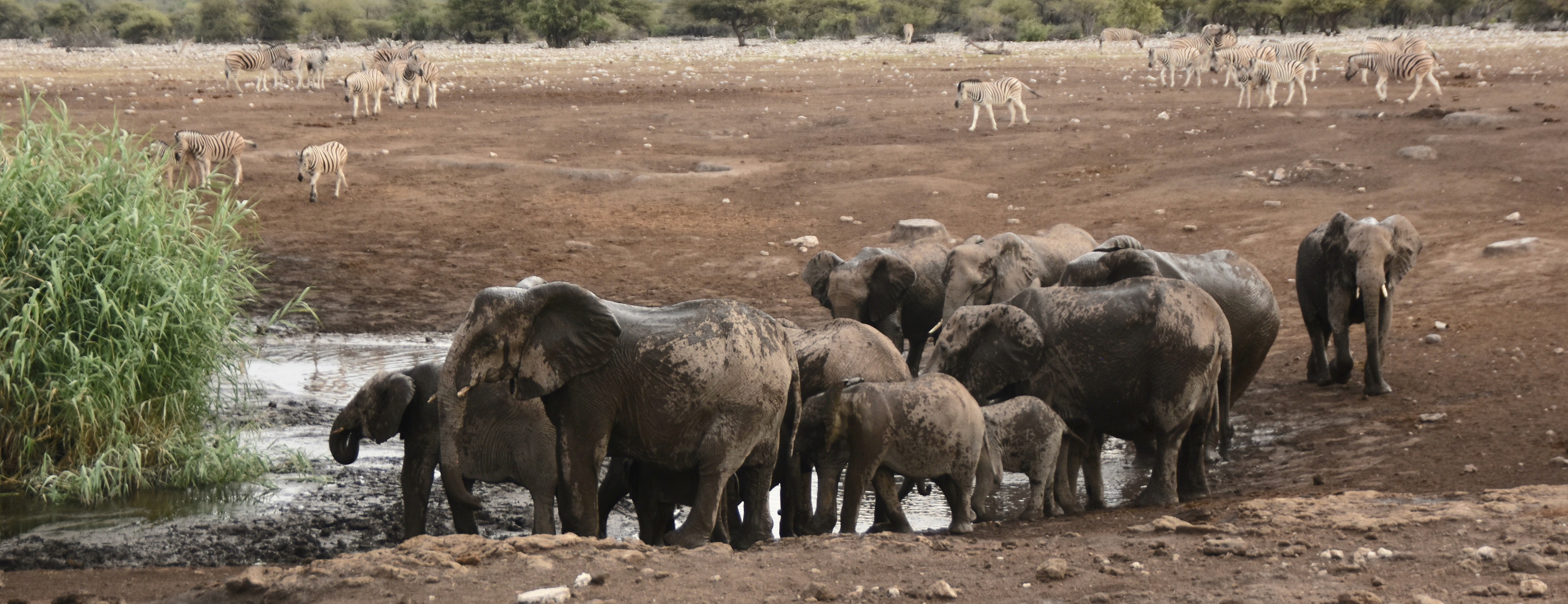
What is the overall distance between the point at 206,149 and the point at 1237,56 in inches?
832

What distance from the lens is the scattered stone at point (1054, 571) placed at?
16.7ft

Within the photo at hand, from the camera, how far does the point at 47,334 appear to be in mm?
7992

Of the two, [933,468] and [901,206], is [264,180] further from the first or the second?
[933,468]

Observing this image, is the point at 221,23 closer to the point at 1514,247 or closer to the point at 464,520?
the point at 1514,247

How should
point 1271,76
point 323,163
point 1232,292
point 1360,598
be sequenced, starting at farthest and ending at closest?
1. point 1271,76
2. point 323,163
3. point 1232,292
4. point 1360,598

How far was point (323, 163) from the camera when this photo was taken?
18953 millimetres

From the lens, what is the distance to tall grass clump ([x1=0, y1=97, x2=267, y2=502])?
793cm

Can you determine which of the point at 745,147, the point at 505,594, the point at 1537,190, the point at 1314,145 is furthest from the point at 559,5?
the point at 505,594

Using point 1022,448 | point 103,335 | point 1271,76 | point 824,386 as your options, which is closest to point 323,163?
point 103,335

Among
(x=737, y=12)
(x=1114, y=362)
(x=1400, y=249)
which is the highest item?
(x=737, y=12)

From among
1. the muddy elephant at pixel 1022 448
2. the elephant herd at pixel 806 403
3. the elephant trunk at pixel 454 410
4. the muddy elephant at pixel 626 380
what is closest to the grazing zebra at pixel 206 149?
the elephant herd at pixel 806 403

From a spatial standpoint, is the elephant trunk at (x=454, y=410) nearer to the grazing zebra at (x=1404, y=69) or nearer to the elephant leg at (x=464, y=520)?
the elephant leg at (x=464, y=520)

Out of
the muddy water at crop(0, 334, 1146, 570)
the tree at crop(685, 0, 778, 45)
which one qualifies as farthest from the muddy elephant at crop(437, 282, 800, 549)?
the tree at crop(685, 0, 778, 45)

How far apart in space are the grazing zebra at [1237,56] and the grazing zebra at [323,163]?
17562 mm
